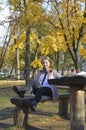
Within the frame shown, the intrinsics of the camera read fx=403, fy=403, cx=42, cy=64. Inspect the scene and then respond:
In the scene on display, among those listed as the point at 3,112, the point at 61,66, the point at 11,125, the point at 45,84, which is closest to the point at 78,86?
the point at 45,84

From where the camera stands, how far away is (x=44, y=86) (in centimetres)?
805

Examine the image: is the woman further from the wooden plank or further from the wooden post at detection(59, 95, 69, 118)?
the wooden post at detection(59, 95, 69, 118)

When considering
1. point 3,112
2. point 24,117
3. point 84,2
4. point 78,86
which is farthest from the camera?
point 84,2

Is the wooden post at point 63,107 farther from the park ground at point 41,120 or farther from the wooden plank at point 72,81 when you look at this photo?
the wooden plank at point 72,81

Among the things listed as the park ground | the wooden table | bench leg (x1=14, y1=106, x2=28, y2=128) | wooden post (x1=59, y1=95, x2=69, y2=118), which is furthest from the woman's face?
wooden post (x1=59, y1=95, x2=69, y2=118)

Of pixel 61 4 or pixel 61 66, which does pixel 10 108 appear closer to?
pixel 61 4

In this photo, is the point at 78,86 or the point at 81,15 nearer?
the point at 78,86

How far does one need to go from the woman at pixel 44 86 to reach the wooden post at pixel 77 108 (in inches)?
27.2

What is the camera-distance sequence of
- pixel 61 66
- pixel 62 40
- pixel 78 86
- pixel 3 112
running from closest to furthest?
pixel 78 86 → pixel 3 112 → pixel 62 40 → pixel 61 66

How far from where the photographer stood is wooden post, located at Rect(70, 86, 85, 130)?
720 centimetres

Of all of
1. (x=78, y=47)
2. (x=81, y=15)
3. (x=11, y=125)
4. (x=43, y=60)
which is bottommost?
(x=11, y=125)

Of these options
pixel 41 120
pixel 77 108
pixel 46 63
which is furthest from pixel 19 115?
pixel 77 108

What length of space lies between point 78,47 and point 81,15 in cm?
145

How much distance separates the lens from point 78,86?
23.4 feet
